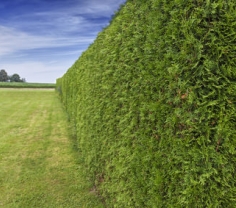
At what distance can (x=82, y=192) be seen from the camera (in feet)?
13.4

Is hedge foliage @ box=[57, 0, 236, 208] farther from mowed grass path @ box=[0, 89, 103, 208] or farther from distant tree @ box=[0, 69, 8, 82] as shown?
distant tree @ box=[0, 69, 8, 82]

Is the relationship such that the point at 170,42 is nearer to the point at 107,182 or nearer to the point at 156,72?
the point at 156,72

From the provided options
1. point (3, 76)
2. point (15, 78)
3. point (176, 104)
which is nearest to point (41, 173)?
point (176, 104)

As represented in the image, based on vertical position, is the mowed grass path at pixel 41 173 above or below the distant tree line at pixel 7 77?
below

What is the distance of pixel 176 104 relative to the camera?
1.80 m

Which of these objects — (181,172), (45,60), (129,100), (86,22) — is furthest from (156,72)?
(45,60)

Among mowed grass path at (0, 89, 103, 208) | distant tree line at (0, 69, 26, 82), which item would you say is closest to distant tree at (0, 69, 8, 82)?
distant tree line at (0, 69, 26, 82)

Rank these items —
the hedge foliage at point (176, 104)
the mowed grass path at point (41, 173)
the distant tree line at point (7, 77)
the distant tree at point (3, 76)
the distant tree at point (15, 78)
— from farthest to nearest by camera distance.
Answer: the distant tree at point (15, 78) → the distant tree line at point (7, 77) → the distant tree at point (3, 76) → the mowed grass path at point (41, 173) → the hedge foliage at point (176, 104)

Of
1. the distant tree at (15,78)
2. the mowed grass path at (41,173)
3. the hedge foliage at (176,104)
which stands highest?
the distant tree at (15,78)

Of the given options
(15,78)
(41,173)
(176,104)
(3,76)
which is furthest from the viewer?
(15,78)

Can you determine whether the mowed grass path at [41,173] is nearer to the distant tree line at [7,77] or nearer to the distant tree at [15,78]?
the distant tree line at [7,77]

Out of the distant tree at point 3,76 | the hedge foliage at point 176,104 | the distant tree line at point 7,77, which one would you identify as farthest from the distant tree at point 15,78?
the hedge foliage at point 176,104

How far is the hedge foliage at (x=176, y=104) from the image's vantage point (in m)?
1.50

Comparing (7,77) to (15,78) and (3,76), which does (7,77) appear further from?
(15,78)
